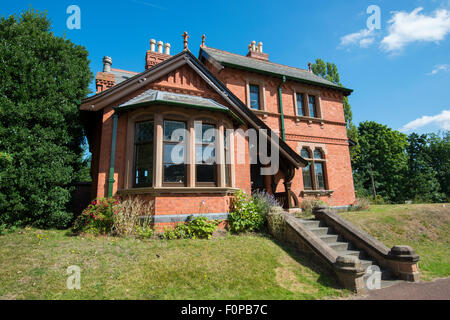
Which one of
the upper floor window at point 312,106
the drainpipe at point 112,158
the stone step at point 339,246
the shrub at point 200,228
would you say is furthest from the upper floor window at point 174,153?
the upper floor window at point 312,106

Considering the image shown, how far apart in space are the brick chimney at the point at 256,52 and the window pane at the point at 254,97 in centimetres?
469

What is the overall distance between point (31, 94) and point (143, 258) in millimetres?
7363

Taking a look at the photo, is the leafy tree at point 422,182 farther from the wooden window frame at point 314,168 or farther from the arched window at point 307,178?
the arched window at point 307,178

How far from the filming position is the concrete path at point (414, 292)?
467 cm

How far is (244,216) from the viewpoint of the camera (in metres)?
7.77

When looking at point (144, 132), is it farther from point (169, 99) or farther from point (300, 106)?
point (300, 106)

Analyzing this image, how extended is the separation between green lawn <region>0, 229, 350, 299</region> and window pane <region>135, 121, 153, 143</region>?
3.29 meters

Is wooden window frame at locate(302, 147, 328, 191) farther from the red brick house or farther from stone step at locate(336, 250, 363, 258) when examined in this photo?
stone step at locate(336, 250, 363, 258)

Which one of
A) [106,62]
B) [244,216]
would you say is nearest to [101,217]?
[244,216]

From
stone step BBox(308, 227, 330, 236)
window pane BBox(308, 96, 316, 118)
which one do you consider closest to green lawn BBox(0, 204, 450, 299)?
stone step BBox(308, 227, 330, 236)

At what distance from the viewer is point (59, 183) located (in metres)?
8.12
